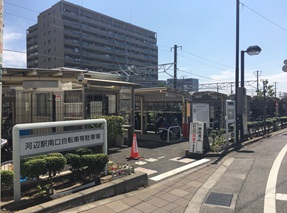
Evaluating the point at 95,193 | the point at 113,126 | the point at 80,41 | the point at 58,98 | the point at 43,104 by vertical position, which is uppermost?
the point at 80,41

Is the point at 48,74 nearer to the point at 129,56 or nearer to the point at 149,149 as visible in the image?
the point at 149,149

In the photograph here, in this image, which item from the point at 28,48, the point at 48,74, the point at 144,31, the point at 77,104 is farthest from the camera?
the point at 144,31

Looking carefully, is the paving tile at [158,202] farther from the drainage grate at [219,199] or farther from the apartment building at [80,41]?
the apartment building at [80,41]

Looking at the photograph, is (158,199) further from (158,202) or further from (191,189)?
Result: (191,189)

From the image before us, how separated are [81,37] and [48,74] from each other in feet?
226

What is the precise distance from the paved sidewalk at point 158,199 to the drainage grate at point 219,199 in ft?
0.68

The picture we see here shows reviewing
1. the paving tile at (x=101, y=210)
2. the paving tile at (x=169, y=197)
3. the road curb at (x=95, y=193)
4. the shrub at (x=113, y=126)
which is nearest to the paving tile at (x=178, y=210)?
the paving tile at (x=169, y=197)

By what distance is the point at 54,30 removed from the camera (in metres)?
70.8

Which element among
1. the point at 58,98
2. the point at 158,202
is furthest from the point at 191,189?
the point at 58,98

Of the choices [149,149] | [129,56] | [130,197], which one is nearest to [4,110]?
[149,149]

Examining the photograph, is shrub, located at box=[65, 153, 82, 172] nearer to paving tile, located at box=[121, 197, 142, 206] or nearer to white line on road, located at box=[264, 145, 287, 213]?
paving tile, located at box=[121, 197, 142, 206]

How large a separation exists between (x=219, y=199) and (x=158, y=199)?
1201 millimetres

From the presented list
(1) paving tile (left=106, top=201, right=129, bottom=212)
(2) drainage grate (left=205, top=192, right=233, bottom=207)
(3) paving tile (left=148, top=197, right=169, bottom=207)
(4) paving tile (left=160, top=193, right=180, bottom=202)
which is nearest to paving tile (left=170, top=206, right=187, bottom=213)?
(3) paving tile (left=148, top=197, right=169, bottom=207)

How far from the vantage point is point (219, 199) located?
16.3 ft
